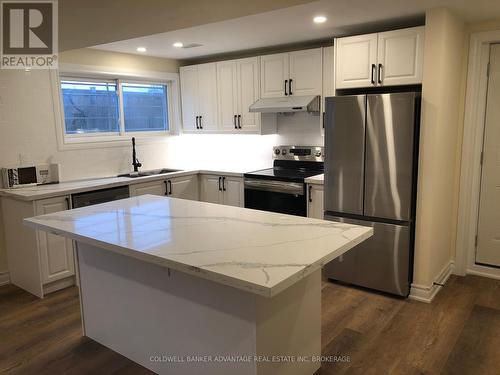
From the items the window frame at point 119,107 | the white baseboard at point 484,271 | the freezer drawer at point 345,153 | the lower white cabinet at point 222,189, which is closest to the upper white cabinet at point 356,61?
the freezer drawer at point 345,153

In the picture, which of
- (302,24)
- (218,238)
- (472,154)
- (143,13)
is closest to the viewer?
(218,238)

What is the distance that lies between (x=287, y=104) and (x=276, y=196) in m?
0.95

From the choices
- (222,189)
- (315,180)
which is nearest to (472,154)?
(315,180)

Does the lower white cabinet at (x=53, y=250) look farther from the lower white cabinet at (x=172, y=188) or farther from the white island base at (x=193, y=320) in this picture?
the white island base at (x=193, y=320)

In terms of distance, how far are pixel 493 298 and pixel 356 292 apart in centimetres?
110

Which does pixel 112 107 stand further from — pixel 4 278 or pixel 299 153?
pixel 299 153

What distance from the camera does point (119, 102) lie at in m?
4.78

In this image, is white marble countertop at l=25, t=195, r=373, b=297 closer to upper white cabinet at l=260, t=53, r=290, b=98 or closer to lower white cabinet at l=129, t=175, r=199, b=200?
lower white cabinet at l=129, t=175, r=199, b=200

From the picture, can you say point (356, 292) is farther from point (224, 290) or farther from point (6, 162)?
point (6, 162)

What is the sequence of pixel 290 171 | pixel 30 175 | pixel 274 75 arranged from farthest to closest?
pixel 290 171 → pixel 274 75 → pixel 30 175

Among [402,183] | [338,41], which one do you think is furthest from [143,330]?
[338,41]

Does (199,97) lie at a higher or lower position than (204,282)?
higher

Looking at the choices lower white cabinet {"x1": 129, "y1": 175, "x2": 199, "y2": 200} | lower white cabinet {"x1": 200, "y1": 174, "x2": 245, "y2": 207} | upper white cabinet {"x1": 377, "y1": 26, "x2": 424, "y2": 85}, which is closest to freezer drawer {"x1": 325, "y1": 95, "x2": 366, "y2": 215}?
upper white cabinet {"x1": 377, "y1": 26, "x2": 424, "y2": 85}

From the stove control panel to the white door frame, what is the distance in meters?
1.41
